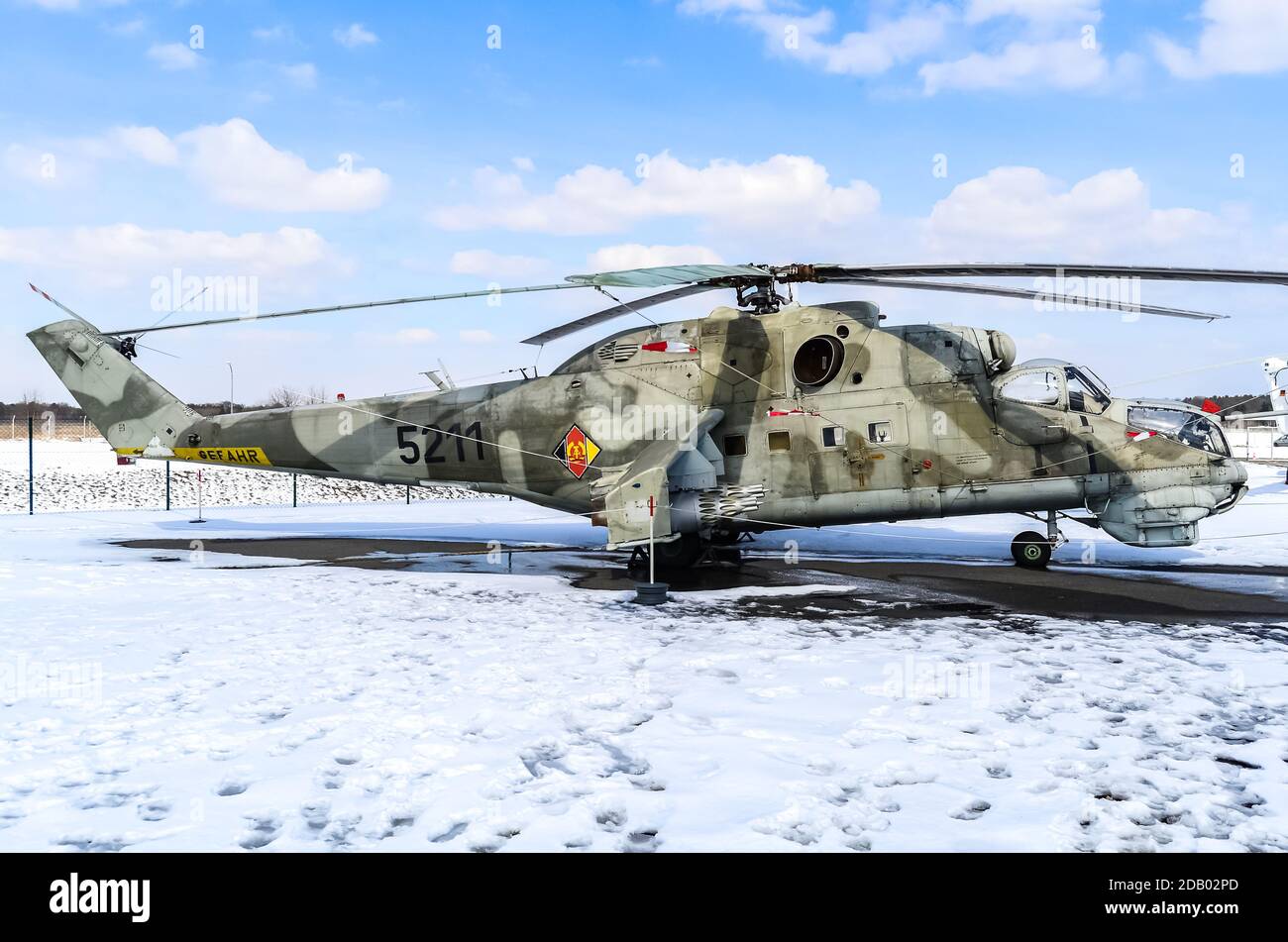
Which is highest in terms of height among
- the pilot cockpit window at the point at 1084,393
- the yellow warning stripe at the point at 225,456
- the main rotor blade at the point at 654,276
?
the main rotor blade at the point at 654,276

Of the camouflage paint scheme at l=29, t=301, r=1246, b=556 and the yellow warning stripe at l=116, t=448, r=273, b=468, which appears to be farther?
the yellow warning stripe at l=116, t=448, r=273, b=468

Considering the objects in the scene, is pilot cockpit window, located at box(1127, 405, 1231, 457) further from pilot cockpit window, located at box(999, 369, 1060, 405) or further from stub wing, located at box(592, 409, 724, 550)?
stub wing, located at box(592, 409, 724, 550)

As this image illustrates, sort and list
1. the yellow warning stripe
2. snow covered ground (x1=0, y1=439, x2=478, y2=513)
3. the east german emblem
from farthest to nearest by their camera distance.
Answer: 1. snow covered ground (x1=0, y1=439, x2=478, y2=513)
2. the yellow warning stripe
3. the east german emblem

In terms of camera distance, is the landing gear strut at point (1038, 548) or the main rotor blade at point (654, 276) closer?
the main rotor blade at point (654, 276)

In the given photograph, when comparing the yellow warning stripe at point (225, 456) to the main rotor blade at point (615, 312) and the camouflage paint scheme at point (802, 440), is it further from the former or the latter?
the main rotor blade at point (615, 312)

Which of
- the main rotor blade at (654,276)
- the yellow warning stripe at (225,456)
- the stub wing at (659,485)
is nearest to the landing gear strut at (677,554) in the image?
the stub wing at (659,485)

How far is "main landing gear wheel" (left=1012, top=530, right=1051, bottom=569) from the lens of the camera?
12.2 meters

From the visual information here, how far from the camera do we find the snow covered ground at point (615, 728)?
389 cm

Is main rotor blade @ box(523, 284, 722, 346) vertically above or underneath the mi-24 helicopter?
above

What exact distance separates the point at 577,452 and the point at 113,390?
1017 cm

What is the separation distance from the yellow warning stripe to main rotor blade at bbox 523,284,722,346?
5.96m

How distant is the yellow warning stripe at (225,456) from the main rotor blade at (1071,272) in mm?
10858

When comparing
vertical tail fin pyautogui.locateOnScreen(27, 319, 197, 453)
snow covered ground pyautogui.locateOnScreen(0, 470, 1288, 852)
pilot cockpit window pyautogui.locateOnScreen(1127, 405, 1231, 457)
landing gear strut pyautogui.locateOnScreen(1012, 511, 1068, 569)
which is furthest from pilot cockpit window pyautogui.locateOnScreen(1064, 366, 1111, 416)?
vertical tail fin pyautogui.locateOnScreen(27, 319, 197, 453)
